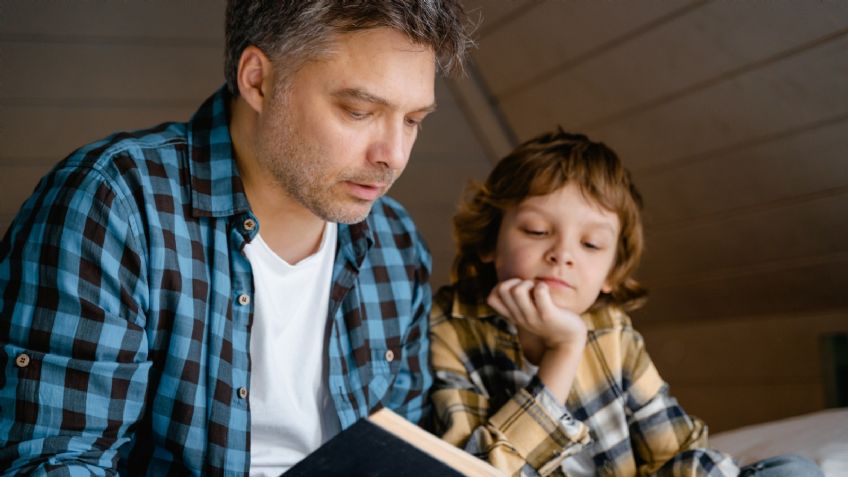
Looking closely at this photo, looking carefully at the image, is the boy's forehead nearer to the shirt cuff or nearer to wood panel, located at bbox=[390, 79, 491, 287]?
the shirt cuff

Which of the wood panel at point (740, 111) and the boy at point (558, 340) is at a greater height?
the wood panel at point (740, 111)

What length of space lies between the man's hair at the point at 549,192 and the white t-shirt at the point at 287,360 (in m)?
0.35

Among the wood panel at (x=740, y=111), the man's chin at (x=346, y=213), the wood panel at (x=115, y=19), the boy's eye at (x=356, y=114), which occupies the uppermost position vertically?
the wood panel at (x=115, y=19)

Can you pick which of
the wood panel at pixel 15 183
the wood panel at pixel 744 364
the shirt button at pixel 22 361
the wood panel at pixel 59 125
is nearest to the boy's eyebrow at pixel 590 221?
the shirt button at pixel 22 361

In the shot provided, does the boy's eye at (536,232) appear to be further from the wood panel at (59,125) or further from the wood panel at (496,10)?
the wood panel at (59,125)

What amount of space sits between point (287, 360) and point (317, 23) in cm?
50

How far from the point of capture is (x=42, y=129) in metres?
2.36

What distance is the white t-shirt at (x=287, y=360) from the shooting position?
4.37 feet

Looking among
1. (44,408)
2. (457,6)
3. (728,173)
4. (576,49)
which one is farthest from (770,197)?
(44,408)

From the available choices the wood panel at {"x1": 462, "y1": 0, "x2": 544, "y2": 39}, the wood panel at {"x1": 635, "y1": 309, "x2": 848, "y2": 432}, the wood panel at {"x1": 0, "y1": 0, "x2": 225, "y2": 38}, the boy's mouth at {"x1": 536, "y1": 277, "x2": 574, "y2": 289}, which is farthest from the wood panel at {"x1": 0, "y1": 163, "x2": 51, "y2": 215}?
the wood panel at {"x1": 635, "y1": 309, "x2": 848, "y2": 432}

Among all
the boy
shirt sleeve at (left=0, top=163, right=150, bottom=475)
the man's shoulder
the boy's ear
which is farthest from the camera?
the boy's ear

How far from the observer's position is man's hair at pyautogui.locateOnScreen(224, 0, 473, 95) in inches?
49.5

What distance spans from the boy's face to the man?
0.79 feet

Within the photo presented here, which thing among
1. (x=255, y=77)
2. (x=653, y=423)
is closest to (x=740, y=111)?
(x=653, y=423)
